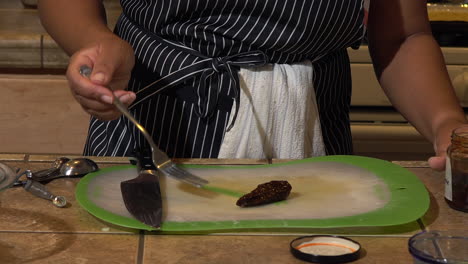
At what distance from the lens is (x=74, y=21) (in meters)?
1.22

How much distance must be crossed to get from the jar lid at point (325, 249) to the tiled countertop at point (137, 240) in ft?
0.04

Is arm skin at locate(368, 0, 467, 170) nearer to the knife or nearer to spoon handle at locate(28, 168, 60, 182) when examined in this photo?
the knife

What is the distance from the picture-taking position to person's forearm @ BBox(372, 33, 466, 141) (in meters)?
1.19

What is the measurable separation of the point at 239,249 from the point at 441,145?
0.41m

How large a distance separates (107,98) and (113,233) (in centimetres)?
19

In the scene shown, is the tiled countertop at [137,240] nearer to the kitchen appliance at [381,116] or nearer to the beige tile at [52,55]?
the beige tile at [52,55]

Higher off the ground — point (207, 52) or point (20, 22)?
point (207, 52)

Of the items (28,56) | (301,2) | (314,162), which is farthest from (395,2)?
(28,56)

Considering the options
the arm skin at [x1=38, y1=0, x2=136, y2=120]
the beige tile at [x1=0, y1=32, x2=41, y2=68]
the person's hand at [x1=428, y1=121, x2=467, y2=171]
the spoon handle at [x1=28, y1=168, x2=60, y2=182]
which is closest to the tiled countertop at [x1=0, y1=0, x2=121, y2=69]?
the beige tile at [x1=0, y1=32, x2=41, y2=68]

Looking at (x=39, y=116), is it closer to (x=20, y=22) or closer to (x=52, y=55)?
(x=52, y=55)

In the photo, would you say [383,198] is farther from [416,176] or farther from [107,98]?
[107,98]

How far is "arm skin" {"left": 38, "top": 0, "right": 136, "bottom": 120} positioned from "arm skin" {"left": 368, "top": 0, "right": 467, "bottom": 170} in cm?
46

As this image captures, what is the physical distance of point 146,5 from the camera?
4.18 ft

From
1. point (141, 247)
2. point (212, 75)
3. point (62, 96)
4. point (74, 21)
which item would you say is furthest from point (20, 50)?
point (141, 247)
